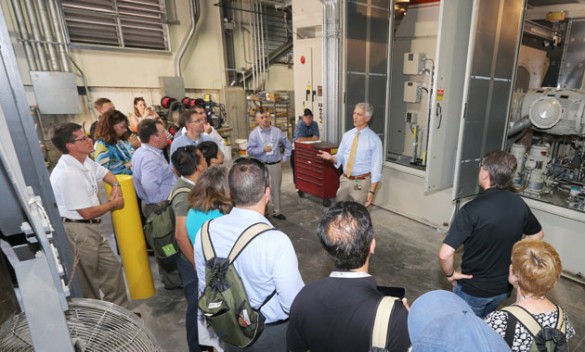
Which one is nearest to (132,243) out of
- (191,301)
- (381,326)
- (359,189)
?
(191,301)

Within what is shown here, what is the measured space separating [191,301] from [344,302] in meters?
1.44

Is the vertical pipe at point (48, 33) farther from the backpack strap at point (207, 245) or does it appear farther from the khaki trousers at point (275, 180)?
the backpack strap at point (207, 245)

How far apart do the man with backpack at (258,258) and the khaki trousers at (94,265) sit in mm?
1241

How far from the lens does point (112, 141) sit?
3156mm

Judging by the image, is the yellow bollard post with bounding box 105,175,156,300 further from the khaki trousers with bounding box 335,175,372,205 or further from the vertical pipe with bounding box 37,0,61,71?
the vertical pipe with bounding box 37,0,61,71

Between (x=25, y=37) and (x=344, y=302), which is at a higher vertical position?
(x=25, y=37)

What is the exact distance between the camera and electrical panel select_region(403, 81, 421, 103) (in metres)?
4.89

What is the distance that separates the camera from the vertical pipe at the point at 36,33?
5.66 meters

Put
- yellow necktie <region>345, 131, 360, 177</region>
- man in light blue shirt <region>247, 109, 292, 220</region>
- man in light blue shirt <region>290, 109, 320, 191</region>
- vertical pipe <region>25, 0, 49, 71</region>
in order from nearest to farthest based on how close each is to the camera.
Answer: yellow necktie <region>345, 131, 360, 177</region> < man in light blue shirt <region>247, 109, 292, 220</region> < man in light blue shirt <region>290, 109, 320, 191</region> < vertical pipe <region>25, 0, 49, 71</region>

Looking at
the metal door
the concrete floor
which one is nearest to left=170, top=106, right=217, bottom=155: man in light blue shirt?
the concrete floor

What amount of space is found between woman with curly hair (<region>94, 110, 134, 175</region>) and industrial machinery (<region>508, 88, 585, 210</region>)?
4.45 meters

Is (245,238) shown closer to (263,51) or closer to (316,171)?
(316,171)

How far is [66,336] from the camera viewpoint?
79cm

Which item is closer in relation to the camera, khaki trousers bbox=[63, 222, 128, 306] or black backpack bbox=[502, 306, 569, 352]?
black backpack bbox=[502, 306, 569, 352]
